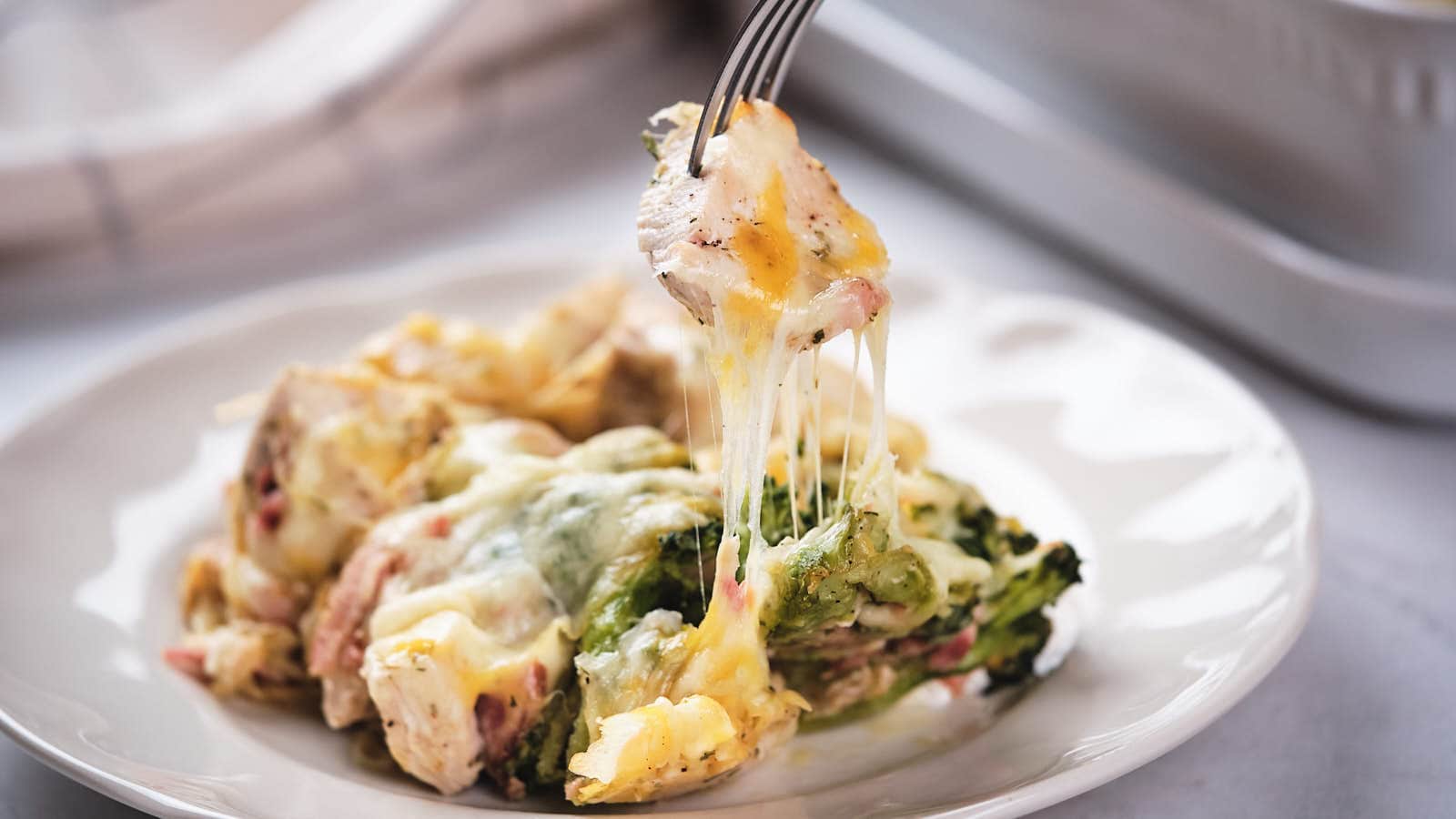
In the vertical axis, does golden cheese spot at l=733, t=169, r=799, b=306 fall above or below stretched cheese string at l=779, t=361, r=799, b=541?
above

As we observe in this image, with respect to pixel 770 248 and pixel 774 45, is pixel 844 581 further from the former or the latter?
pixel 774 45

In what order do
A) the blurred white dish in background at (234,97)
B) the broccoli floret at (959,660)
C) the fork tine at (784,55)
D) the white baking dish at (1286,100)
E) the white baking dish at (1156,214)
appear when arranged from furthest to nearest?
the blurred white dish in background at (234,97), the white baking dish at (1156,214), the white baking dish at (1286,100), the broccoli floret at (959,660), the fork tine at (784,55)

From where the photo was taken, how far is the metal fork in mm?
1130

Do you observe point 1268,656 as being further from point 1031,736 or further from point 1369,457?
point 1369,457

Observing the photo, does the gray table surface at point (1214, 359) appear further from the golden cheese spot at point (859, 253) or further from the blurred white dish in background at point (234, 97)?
the golden cheese spot at point (859, 253)

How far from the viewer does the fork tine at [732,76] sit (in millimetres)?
1128

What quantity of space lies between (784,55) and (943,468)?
659mm

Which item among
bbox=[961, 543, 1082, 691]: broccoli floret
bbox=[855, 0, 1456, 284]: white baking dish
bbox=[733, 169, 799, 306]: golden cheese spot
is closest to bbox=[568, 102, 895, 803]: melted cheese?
bbox=[733, 169, 799, 306]: golden cheese spot

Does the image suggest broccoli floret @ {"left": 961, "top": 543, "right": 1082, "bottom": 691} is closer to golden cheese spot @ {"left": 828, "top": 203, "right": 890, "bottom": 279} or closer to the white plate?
the white plate

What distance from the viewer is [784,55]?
A: 1.24m

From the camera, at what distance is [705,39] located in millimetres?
3393

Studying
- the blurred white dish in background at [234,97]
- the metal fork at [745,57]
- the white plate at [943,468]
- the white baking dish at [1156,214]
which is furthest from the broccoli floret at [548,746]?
the blurred white dish in background at [234,97]

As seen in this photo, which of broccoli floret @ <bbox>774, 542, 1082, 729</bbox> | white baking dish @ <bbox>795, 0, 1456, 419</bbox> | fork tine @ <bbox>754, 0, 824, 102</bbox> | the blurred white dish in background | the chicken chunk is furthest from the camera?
the blurred white dish in background

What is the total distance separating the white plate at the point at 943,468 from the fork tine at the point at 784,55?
1.99 feet
